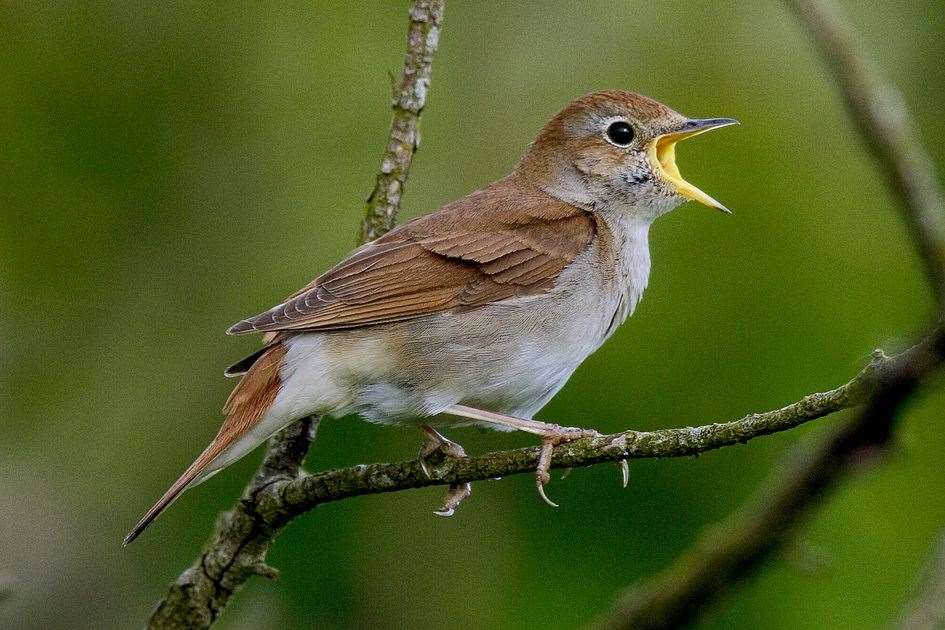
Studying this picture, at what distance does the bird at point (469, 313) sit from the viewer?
176 inches

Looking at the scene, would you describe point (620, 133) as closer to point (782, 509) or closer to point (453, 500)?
point (453, 500)

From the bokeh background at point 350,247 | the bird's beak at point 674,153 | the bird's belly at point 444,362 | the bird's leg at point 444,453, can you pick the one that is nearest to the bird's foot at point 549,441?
the bird's leg at point 444,453

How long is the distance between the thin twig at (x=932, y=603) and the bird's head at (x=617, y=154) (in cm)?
305

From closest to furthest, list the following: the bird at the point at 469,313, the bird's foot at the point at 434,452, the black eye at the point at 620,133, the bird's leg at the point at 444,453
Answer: the bird's foot at the point at 434,452 → the bird's leg at the point at 444,453 → the bird at the point at 469,313 → the black eye at the point at 620,133

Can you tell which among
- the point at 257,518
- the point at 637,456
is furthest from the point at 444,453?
the point at 637,456

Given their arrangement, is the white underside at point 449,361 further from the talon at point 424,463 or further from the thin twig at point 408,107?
the thin twig at point 408,107

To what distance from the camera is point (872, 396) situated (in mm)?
1525

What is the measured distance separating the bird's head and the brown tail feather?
1644mm

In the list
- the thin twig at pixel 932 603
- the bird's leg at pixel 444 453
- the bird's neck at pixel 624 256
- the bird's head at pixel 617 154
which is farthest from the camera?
the bird's head at pixel 617 154

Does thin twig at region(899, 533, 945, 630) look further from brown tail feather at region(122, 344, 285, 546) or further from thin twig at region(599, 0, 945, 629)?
brown tail feather at region(122, 344, 285, 546)

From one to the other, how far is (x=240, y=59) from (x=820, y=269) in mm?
3482

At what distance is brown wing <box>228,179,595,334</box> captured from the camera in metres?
4.66

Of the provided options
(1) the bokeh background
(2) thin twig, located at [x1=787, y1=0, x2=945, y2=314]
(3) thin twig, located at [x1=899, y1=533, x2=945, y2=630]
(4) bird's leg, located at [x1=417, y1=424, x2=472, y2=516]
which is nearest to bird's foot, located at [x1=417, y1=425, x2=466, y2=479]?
(4) bird's leg, located at [x1=417, y1=424, x2=472, y2=516]

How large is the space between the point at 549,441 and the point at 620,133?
191 centimetres
